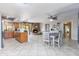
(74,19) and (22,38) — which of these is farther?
(74,19)

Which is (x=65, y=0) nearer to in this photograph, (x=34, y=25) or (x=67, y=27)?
(x=67, y=27)

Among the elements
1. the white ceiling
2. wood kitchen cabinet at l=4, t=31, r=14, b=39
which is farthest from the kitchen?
the white ceiling

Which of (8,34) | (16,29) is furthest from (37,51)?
(16,29)

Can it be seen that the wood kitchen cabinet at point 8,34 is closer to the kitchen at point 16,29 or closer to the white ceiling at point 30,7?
the kitchen at point 16,29

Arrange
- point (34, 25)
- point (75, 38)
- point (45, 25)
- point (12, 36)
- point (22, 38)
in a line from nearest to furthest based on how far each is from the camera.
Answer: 1. point (22, 38)
2. point (75, 38)
3. point (12, 36)
4. point (45, 25)
5. point (34, 25)

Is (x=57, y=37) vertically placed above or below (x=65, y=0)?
below

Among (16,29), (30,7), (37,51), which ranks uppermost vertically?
(30,7)

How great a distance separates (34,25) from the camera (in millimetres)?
26703

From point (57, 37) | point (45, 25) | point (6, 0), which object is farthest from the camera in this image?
point (45, 25)

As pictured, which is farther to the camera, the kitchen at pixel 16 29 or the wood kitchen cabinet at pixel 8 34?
the wood kitchen cabinet at pixel 8 34

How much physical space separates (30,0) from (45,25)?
20.4 metres

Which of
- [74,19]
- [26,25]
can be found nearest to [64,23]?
[74,19]

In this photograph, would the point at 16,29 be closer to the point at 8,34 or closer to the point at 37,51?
the point at 8,34

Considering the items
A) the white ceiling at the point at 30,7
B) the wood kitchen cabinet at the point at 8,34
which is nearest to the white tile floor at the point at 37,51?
the white ceiling at the point at 30,7
